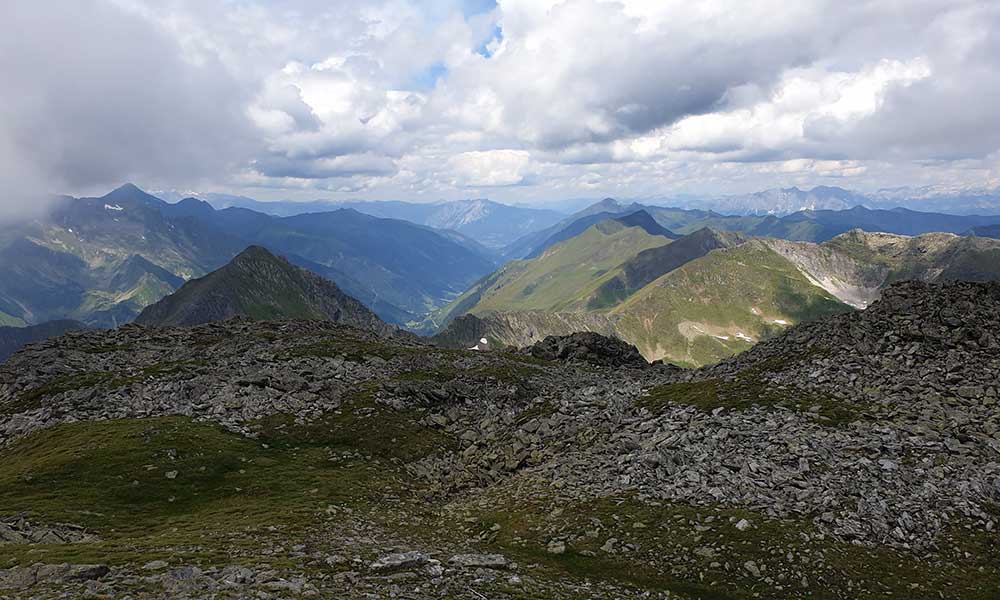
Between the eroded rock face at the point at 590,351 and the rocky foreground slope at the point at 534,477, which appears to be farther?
the eroded rock face at the point at 590,351

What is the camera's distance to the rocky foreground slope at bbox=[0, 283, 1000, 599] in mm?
21406

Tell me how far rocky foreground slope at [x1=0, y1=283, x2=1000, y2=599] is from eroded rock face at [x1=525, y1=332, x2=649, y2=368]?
3919 cm

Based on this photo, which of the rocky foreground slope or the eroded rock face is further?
the eroded rock face

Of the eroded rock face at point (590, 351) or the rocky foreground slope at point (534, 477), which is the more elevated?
the rocky foreground slope at point (534, 477)

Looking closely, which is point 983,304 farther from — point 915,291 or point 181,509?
point 181,509

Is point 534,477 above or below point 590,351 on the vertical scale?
above

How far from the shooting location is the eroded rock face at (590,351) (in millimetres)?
94188

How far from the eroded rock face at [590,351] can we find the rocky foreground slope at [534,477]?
1543 inches

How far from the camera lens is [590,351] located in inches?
3780

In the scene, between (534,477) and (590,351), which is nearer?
(534,477)

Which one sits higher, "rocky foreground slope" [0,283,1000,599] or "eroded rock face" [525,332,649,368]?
"rocky foreground slope" [0,283,1000,599]

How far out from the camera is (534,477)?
113 ft

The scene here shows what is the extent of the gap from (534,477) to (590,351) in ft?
208

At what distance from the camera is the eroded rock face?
9419cm
